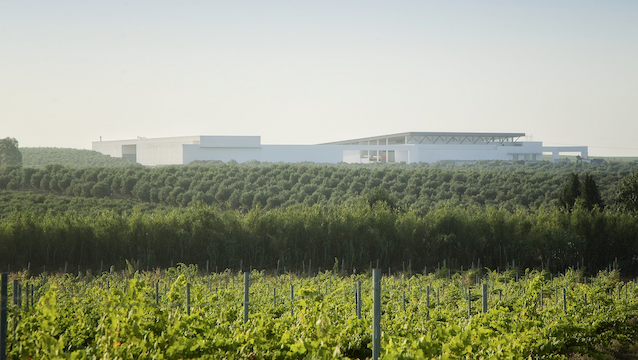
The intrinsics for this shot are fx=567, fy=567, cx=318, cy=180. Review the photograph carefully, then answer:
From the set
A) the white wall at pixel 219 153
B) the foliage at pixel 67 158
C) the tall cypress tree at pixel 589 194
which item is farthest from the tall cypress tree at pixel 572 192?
the foliage at pixel 67 158

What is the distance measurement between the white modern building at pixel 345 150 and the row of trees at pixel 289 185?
31.2 feet

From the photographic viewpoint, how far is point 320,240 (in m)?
19.5

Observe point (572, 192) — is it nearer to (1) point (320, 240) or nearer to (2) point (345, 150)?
(1) point (320, 240)

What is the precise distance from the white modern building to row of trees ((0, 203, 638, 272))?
23.7 metres

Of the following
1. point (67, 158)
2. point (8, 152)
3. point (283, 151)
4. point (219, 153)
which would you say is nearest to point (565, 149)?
point (283, 151)

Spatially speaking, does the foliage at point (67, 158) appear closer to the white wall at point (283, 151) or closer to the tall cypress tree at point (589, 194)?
Result: the white wall at point (283, 151)

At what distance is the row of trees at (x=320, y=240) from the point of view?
18.2 m

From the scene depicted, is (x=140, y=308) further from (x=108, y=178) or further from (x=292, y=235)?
(x=108, y=178)

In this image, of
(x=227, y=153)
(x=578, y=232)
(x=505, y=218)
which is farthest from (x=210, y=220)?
(x=227, y=153)

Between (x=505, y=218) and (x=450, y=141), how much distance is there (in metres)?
31.5

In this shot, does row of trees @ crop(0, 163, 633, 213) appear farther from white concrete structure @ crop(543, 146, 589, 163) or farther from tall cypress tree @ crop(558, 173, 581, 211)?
white concrete structure @ crop(543, 146, 589, 163)

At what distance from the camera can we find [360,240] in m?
19.6

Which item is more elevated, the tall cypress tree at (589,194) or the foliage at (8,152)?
the foliage at (8,152)

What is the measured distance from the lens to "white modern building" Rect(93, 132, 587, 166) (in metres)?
43.8
